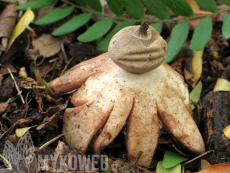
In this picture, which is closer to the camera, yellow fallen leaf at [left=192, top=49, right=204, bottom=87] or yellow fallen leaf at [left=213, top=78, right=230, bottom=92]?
yellow fallen leaf at [left=213, top=78, right=230, bottom=92]

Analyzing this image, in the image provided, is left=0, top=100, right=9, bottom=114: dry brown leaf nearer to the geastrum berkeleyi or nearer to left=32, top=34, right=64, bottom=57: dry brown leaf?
the geastrum berkeleyi

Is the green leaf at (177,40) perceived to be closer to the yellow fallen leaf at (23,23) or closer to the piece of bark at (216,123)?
the piece of bark at (216,123)

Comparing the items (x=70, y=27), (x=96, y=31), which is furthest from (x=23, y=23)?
(x=96, y=31)

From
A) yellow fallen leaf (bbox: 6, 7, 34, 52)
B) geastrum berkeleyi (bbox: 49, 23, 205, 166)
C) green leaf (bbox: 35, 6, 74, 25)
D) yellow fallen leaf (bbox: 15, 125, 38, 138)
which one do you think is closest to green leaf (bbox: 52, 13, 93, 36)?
green leaf (bbox: 35, 6, 74, 25)

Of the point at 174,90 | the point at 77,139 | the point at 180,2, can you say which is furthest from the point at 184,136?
the point at 180,2

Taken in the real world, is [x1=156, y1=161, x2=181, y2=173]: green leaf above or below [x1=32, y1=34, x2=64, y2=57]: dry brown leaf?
below

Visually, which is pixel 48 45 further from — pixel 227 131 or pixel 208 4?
pixel 227 131
